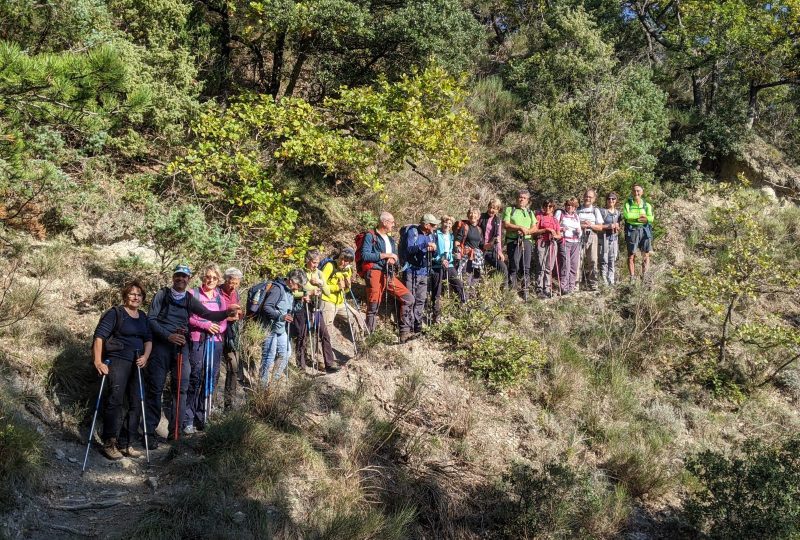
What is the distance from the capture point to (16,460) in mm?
5656

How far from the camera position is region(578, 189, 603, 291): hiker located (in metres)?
11.5

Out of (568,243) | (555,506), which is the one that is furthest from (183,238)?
(568,243)

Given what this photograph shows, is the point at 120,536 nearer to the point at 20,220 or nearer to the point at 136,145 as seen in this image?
the point at 20,220

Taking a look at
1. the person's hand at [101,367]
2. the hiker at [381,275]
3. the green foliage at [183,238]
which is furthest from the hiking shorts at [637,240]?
the person's hand at [101,367]

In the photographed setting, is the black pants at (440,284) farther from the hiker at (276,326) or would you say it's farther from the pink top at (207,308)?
the pink top at (207,308)

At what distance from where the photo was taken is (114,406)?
21.6ft

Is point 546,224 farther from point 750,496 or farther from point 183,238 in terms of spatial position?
point 183,238

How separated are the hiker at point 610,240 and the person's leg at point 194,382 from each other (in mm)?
7141

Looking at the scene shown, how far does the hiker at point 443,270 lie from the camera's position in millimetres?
9969

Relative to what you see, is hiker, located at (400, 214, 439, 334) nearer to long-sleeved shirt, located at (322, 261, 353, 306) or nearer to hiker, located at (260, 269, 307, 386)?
long-sleeved shirt, located at (322, 261, 353, 306)

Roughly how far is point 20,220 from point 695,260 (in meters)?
11.4

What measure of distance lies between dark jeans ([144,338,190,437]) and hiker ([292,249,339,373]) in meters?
1.84

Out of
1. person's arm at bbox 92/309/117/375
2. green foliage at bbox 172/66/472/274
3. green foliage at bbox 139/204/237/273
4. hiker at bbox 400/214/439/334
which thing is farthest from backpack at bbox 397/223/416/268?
person's arm at bbox 92/309/117/375

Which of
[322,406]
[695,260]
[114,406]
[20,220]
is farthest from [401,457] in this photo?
[695,260]
